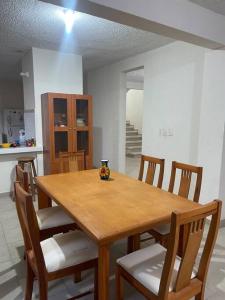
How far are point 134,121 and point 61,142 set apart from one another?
6.04m

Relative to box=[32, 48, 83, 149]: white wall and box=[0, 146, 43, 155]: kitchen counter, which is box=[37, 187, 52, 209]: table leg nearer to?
box=[0, 146, 43, 155]: kitchen counter

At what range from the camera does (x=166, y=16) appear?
195 cm

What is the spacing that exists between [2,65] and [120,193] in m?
4.38

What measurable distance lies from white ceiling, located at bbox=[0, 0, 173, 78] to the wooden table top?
171 cm

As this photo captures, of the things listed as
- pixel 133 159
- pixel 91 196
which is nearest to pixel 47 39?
pixel 91 196

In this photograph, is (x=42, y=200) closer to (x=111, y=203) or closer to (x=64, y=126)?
(x=111, y=203)

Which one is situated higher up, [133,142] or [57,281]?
[133,142]

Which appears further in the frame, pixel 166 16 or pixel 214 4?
pixel 214 4

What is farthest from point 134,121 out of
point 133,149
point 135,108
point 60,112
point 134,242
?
point 134,242

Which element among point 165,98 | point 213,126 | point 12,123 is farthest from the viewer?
point 12,123

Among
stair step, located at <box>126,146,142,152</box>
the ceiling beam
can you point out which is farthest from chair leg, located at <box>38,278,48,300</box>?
stair step, located at <box>126,146,142,152</box>

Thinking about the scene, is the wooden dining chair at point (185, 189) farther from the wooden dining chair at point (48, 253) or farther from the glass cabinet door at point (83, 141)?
the glass cabinet door at point (83, 141)

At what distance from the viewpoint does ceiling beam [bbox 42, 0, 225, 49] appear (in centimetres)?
166

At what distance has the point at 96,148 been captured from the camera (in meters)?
5.59
